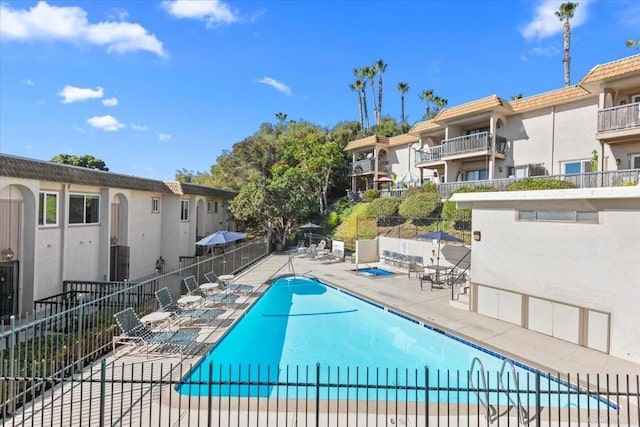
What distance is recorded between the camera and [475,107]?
21453 mm

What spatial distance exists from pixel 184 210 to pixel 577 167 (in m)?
24.0

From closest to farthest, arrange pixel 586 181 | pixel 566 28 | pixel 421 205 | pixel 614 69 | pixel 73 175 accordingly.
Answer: pixel 73 175
pixel 614 69
pixel 586 181
pixel 421 205
pixel 566 28

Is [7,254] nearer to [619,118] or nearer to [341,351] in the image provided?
[341,351]

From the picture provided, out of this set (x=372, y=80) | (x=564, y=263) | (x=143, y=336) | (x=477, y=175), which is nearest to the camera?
(x=143, y=336)

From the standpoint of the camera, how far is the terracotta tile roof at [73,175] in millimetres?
10312

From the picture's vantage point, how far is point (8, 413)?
556cm

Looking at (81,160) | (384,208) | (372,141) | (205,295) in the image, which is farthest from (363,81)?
(205,295)

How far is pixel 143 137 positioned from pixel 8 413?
35.5 m

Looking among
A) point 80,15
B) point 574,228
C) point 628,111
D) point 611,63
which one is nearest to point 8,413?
point 80,15

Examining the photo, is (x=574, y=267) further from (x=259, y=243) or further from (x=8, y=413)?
(x=259, y=243)

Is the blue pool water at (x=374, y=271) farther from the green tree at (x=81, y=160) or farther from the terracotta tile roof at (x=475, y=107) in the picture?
the green tree at (x=81, y=160)

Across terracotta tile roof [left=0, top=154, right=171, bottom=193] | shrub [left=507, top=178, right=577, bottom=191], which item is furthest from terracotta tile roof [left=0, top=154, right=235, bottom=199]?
shrub [left=507, top=178, right=577, bottom=191]

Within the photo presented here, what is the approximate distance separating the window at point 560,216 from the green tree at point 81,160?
56.2m

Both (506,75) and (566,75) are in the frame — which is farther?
(506,75)
